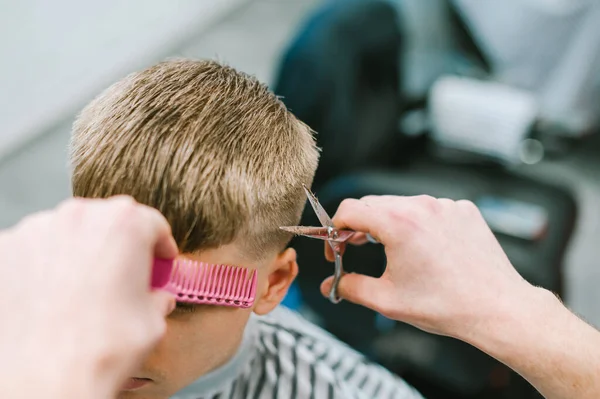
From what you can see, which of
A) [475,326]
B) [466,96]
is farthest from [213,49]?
[475,326]

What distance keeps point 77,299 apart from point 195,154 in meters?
0.30

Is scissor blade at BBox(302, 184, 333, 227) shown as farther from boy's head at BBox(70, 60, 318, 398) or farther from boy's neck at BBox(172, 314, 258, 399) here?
boy's neck at BBox(172, 314, 258, 399)

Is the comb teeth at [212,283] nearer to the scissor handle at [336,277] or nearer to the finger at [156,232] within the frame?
the finger at [156,232]

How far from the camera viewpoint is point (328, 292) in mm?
937

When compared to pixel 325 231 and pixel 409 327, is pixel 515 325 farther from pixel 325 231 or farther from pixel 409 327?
pixel 409 327

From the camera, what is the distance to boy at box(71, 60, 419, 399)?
0.69 metres

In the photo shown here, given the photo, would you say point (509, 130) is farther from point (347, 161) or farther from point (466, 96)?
point (347, 161)

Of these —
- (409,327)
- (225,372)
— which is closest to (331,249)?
(225,372)

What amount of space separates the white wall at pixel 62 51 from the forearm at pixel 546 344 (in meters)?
2.30

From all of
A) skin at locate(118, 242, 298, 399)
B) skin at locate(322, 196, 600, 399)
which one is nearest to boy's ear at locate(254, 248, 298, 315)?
skin at locate(118, 242, 298, 399)

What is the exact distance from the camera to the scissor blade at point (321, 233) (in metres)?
0.77

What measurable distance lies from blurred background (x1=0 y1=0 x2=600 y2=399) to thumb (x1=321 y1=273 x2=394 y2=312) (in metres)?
0.43

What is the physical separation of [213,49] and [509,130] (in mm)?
1997

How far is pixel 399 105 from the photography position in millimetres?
1928
